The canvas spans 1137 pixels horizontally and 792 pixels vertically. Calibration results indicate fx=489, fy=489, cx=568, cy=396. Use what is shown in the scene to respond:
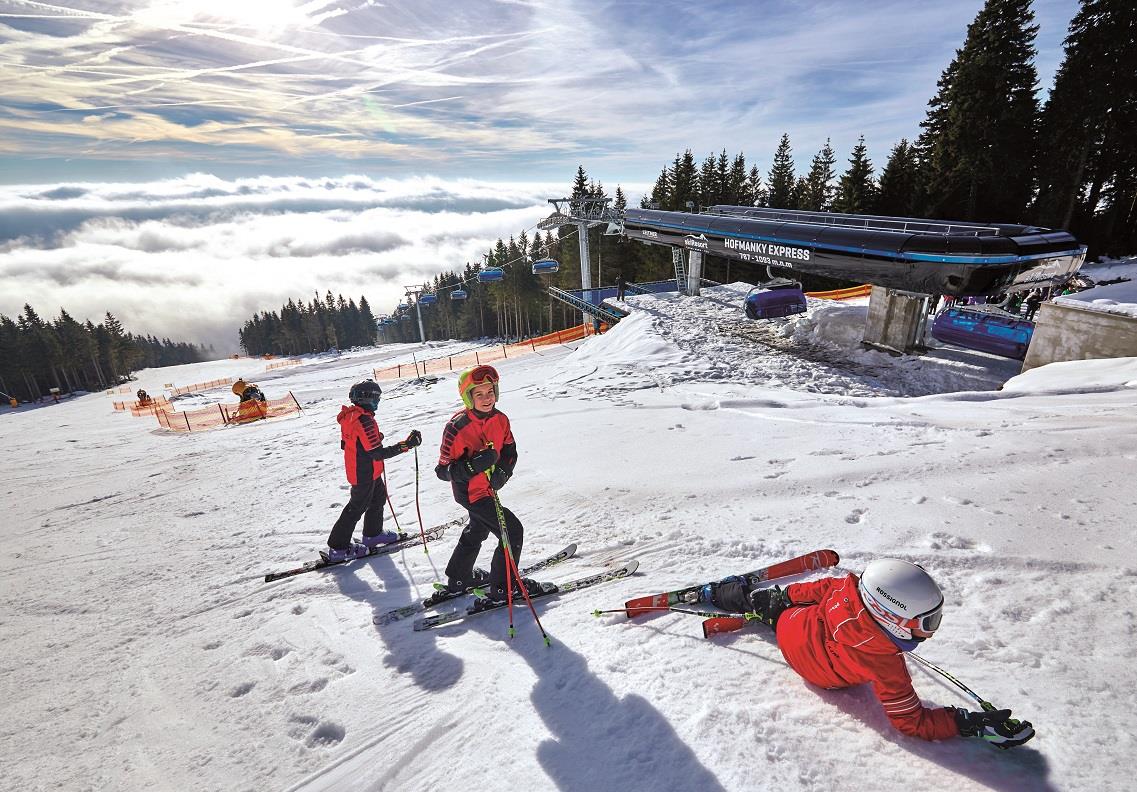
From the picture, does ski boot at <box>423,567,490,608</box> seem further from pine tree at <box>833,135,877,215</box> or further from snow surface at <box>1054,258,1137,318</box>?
pine tree at <box>833,135,877,215</box>

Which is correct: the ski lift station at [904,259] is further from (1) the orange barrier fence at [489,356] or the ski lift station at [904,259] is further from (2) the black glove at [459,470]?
(2) the black glove at [459,470]

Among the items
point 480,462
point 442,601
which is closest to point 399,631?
point 442,601

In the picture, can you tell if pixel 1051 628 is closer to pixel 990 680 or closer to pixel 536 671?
pixel 990 680

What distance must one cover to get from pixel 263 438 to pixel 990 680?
1571 cm

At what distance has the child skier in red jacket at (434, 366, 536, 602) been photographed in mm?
4418

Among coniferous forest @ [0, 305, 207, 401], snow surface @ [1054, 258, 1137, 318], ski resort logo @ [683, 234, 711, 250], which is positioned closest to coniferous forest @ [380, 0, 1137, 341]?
snow surface @ [1054, 258, 1137, 318]

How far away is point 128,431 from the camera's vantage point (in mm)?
20438

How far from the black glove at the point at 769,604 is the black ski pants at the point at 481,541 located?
2.11 metres

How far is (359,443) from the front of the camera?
19.8 ft

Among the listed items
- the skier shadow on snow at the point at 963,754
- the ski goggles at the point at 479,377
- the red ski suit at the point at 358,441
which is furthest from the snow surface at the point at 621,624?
the ski goggles at the point at 479,377

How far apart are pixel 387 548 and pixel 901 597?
5720 mm

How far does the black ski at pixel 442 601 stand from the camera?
4.77 meters

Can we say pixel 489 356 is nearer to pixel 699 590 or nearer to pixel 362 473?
pixel 362 473

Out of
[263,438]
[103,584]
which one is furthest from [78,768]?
[263,438]
